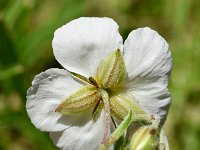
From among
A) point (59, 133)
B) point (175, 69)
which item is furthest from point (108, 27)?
point (175, 69)

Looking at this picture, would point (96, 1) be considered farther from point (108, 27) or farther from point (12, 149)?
point (108, 27)

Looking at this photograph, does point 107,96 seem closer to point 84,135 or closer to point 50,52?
point 84,135

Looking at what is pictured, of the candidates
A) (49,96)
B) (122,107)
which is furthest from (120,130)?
(49,96)

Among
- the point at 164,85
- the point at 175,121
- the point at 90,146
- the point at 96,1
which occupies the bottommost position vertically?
the point at 175,121

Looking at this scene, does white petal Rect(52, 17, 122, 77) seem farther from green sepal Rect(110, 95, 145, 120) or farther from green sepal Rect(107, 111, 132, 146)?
green sepal Rect(107, 111, 132, 146)

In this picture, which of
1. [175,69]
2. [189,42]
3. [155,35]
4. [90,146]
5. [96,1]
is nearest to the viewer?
[155,35]

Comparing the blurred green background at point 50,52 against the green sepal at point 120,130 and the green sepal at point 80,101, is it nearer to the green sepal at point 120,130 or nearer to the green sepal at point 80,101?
the green sepal at point 80,101
